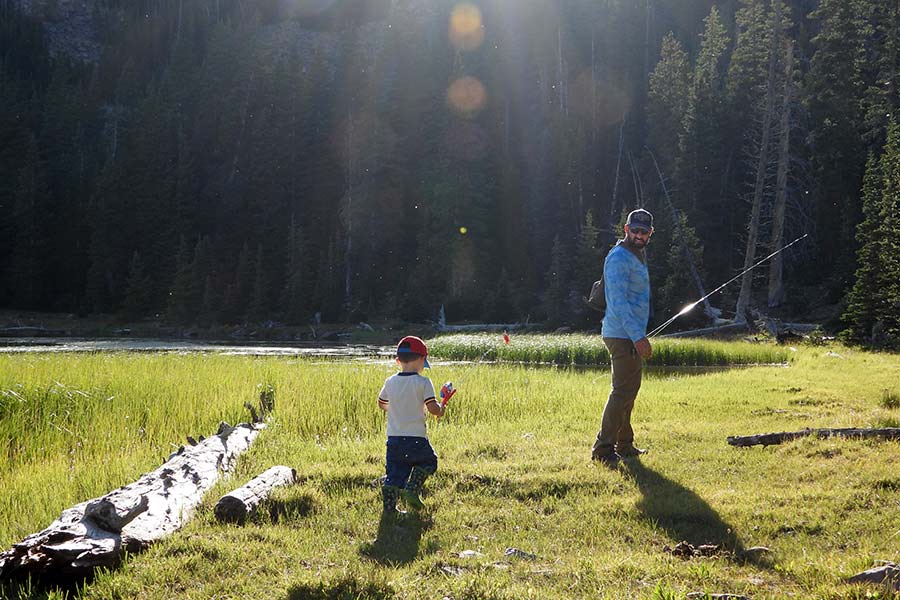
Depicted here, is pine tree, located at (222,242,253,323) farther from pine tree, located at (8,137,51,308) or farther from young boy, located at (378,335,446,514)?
young boy, located at (378,335,446,514)

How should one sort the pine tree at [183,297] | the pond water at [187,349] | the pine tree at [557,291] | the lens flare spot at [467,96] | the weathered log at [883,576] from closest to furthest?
the weathered log at [883,576], the pond water at [187,349], the pine tree at [557,291], the pine tree at [183,297], the lens flare spot at [467,96]

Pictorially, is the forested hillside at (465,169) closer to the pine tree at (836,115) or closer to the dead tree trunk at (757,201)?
the pine tree at (836,115)

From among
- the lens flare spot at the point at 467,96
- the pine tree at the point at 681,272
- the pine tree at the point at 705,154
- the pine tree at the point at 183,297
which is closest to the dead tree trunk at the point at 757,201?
the pine tree at the point at 681,272

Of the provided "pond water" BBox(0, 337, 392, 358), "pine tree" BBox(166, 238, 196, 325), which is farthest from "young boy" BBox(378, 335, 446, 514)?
"pine tree" BBox(166, 238, 196, 325)

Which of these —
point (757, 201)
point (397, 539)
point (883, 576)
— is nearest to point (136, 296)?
point (757, 201)

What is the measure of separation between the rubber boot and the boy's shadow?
4.2 inches

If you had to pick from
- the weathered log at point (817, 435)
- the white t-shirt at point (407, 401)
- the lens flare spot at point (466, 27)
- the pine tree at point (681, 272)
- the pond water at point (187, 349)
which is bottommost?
the pond water at point (187, 349)

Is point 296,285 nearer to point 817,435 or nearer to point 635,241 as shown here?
point 635,241

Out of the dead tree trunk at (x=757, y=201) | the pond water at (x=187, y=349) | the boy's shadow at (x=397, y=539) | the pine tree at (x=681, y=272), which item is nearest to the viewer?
the boy's shadow at (x=397, y=539)

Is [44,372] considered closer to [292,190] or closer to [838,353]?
[838,353]

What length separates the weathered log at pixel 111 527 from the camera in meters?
4.52

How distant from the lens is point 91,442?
953 centimetres

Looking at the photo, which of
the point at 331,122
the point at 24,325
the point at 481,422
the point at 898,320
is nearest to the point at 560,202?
the point at 331,122

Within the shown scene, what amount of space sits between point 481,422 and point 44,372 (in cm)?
901
